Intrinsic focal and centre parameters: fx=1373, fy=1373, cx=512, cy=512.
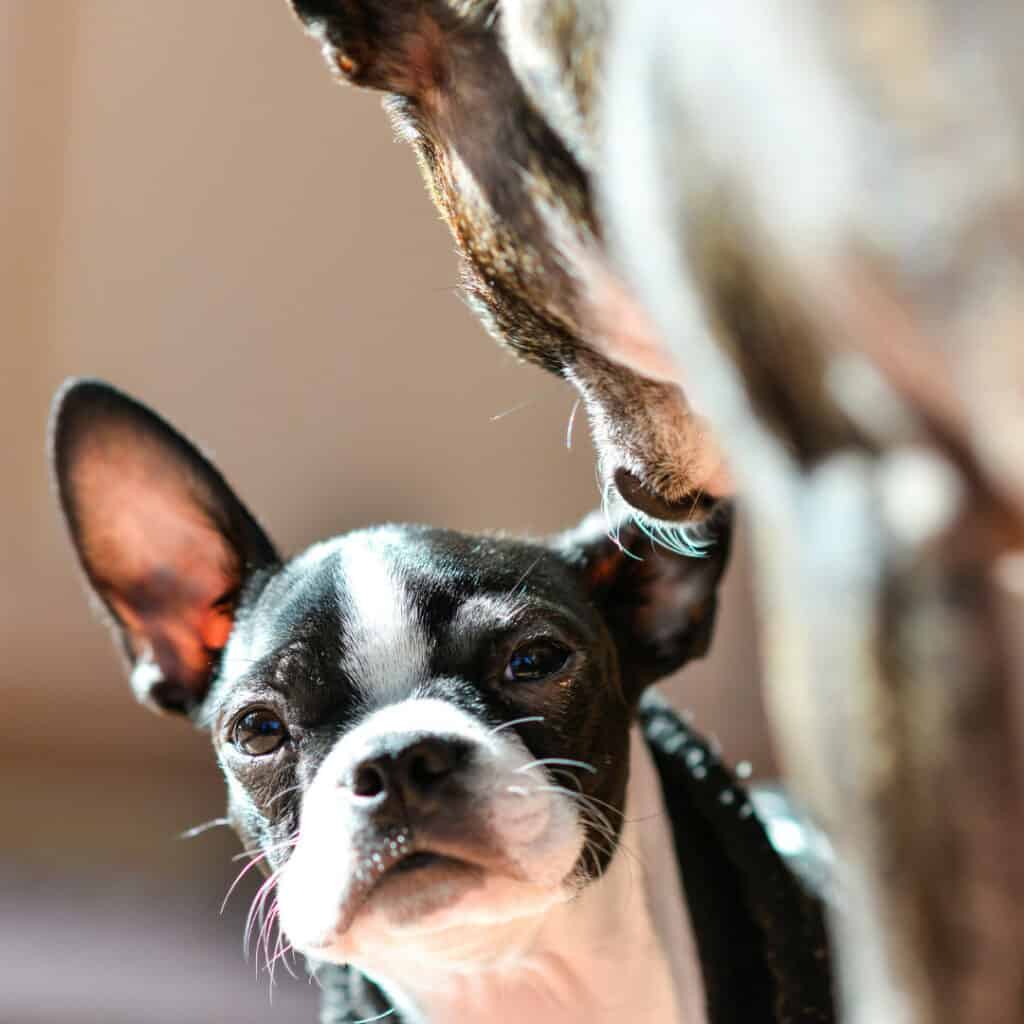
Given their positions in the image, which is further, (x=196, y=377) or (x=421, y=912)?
(x=196, y=377)

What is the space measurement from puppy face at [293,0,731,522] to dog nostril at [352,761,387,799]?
243 millimetres

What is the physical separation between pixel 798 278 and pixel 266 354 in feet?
5.72

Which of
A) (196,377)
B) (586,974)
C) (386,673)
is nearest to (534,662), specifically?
(386,673)

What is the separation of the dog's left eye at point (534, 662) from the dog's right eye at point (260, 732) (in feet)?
Result: 0.50

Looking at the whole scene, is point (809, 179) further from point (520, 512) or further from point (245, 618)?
point (520, 512)

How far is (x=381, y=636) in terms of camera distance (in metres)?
0.88

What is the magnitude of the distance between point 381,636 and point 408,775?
0.44ft

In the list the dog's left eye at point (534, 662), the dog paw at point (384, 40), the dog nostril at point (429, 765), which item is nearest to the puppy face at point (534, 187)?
the dog paw at point (384, 40)

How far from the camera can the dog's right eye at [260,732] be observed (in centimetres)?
89

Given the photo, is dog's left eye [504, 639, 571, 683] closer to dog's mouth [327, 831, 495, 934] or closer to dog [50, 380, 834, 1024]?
dog [50, 380, 834, 1024]

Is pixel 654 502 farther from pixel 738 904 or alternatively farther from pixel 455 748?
pixel 738 904

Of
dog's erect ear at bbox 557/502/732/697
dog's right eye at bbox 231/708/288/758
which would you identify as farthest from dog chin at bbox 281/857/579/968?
dog's erect ear at bbox 557/502/732/697

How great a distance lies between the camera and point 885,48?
44cm

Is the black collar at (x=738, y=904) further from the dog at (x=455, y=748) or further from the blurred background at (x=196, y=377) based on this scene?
the blurred background at (x=196, y=377)
